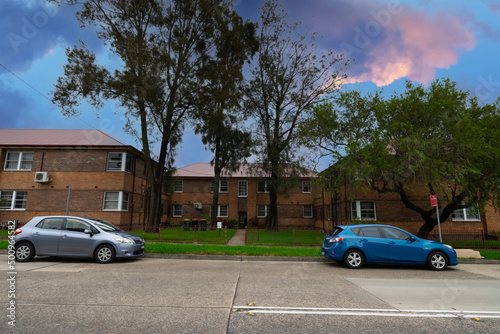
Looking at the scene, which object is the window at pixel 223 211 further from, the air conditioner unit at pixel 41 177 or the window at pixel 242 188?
the air conditioner unit at pixel 41 177

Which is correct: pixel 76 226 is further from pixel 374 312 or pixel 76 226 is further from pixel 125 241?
pixel 374 312

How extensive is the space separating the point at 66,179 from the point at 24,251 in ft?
46.3

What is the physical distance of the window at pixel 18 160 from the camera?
2283 cm

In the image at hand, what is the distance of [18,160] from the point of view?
22938 mm

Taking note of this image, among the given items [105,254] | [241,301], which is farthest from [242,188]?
[241,301]

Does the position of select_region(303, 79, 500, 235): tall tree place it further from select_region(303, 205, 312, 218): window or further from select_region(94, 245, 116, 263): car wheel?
select_region(303, 205, 312, 218): window

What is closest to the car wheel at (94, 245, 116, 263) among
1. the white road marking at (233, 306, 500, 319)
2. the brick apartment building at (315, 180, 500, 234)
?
the white road marking at (233, 306, 500, 319)

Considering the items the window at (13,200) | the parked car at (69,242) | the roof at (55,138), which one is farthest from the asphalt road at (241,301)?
the window at (13,200)

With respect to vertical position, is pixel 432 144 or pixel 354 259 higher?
pixel 432 144

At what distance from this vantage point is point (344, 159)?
50.8 feet

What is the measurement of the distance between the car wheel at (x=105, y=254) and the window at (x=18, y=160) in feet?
58.3

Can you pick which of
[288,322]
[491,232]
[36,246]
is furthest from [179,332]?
[491,232]

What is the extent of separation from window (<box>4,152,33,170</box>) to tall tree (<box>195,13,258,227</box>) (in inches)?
525

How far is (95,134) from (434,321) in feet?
85.1
